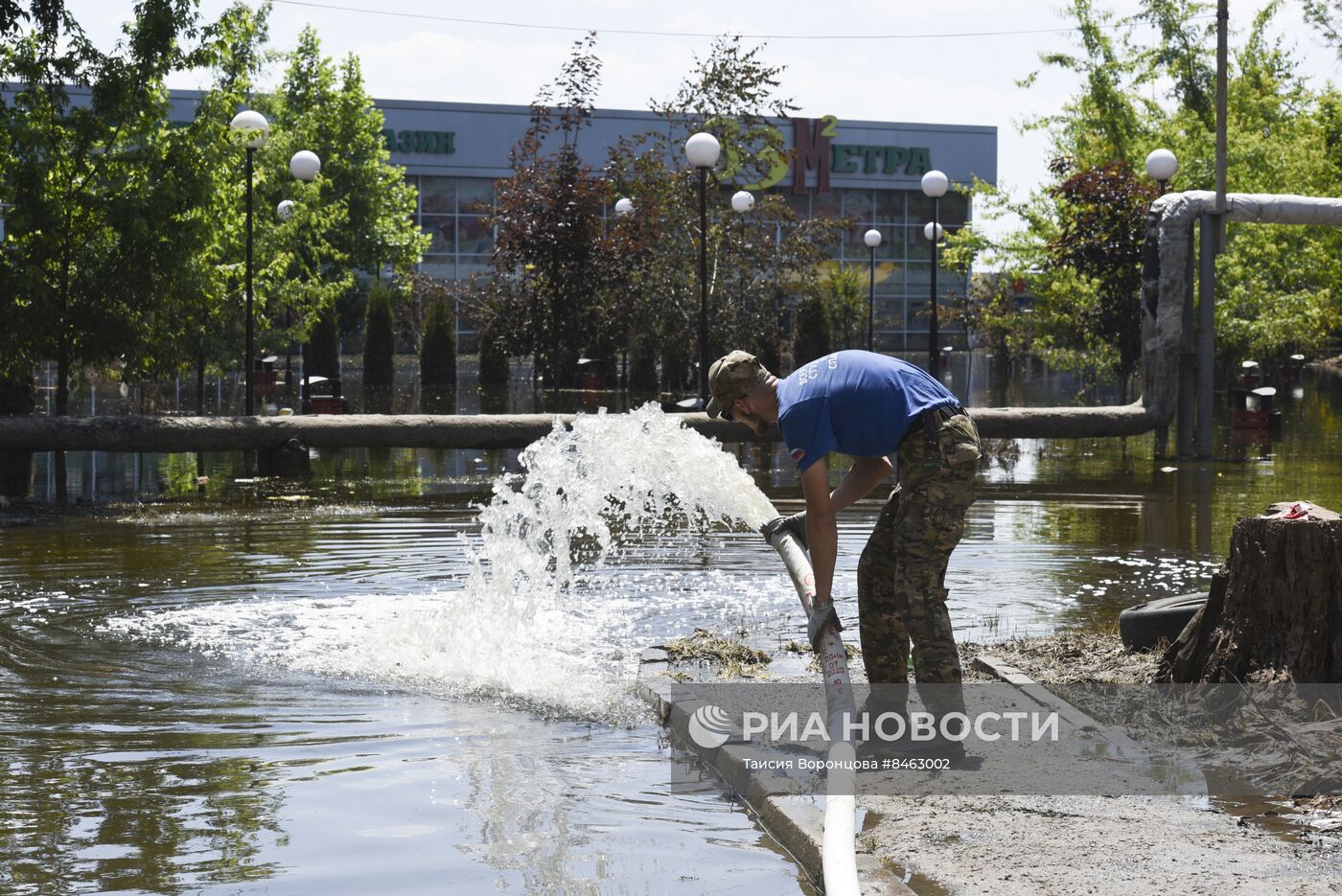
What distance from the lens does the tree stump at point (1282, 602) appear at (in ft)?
19.4

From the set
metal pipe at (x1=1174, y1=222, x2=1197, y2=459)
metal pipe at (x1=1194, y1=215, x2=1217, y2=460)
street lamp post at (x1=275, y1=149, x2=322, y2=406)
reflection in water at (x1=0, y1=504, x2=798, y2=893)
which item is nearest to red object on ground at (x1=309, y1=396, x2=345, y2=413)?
street lamp post at (x1=275, y1=149, x2=322, y2=406)

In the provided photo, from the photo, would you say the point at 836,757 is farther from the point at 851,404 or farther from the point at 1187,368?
the point at 1187,368

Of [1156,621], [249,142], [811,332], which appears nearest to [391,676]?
[1156,621]

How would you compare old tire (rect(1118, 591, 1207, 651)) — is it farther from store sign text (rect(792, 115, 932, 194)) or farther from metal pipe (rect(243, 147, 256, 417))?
store sign text (rect(792, 115, 932, 194))

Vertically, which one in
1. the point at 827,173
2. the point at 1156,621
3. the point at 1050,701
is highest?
the point at 827,173

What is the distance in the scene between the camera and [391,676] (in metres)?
7.47

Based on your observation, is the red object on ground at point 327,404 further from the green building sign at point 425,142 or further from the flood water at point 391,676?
the green building sign at point 425,142

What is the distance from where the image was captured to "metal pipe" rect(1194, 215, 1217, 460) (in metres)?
18.6

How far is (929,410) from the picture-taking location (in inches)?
229

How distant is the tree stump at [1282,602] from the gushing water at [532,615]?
2.47 m

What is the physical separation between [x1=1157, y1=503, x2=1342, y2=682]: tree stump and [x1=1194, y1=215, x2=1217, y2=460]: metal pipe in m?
13.1

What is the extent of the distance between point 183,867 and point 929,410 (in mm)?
2968

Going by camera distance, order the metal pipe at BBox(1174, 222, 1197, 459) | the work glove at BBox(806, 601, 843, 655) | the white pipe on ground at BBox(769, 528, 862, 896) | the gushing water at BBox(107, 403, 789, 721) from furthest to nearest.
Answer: the metal pipe at BBox(1174, 222, 1197, 459) → the gushing water at BBox(107, 403, 789, 721) → the work glove at BBox(806, 601, 843, 655) → the white pipe on ground at BBox(769, 528, 862, 896)

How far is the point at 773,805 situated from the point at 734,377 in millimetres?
1576
